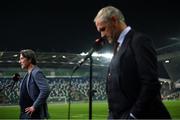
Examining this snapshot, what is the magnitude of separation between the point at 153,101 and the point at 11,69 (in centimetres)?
4667

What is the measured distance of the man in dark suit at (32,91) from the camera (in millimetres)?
6199

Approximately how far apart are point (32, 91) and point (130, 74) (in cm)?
305

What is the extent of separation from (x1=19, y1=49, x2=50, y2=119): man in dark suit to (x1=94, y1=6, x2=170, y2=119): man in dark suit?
8.56 feet

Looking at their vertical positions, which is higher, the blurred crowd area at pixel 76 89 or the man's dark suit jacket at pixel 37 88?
the blurred crowd area at pixel 76 89

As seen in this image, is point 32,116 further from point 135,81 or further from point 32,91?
point 135,81

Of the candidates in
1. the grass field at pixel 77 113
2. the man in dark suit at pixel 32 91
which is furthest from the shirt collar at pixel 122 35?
the grass field at pixel 77 113

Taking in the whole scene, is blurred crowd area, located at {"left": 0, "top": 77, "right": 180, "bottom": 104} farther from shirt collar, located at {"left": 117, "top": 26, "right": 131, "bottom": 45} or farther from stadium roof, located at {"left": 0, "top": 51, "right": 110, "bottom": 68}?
shirt collar, located at {"left": 117, "top": 26, "right": 131, "bottom": 45}

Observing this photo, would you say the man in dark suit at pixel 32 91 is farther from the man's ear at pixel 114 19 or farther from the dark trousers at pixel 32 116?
the man's ear at pixel 114 19

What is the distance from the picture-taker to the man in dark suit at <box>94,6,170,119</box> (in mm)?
3408

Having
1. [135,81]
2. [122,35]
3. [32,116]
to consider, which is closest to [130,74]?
[135,81]

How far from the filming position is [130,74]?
3525 millimetres

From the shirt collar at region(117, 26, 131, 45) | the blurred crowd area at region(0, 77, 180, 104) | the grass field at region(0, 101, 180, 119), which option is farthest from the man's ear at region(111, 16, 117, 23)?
the blurred crowd area at region(0, 77, 180, 104)

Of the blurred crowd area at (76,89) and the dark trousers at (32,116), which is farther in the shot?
the blurred crowd area at (76,89)

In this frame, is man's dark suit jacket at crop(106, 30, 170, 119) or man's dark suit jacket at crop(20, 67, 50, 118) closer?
man's dark suit jacket at crop(106, 30, 170, 119)
